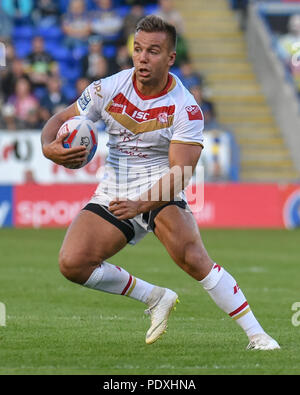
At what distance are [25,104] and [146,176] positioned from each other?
14.4m

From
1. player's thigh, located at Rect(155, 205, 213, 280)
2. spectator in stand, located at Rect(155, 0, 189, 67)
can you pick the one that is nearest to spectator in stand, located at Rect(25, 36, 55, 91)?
spectator in stand, located at Rect(155, 0, 189, 67)

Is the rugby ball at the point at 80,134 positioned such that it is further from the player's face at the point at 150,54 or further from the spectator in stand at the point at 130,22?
the spectator in stand at the point at 130,22

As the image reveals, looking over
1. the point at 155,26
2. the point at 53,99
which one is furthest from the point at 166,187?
the point at 53,99

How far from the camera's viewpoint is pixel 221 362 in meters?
6.48

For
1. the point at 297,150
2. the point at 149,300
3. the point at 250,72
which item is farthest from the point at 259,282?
the point at 250,72

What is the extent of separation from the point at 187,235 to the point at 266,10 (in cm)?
2004

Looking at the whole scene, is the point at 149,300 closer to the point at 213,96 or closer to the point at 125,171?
the point at 125,171

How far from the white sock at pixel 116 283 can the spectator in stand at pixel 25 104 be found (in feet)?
44.7

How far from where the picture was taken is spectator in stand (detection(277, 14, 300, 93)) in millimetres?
24766

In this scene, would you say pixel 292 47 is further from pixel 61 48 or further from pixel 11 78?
pixel 11 78

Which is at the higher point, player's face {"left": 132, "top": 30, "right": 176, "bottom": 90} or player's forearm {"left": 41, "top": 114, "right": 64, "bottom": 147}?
player's face {"left": 132, "top": 30, "right": 176, "bottom": 90}

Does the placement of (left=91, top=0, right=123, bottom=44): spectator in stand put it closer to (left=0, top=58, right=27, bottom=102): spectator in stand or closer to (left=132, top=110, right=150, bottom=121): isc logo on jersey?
(left=0, top=58, right=27, bottom=102): spectator in stand

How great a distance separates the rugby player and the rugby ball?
106mm

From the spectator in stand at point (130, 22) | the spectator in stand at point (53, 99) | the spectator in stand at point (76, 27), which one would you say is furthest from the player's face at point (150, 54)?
the spectator in stand at point (76, 27)
